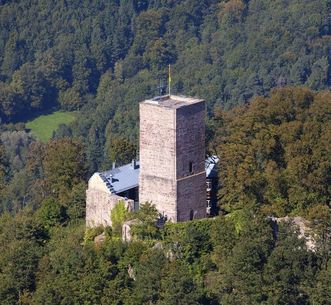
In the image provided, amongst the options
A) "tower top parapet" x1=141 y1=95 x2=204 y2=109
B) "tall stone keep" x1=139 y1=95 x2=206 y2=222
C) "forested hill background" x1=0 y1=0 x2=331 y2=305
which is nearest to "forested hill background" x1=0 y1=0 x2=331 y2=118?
"forested hill background" x1=0 y1=0 x2=331 y2=305

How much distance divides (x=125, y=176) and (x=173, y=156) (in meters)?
3.77

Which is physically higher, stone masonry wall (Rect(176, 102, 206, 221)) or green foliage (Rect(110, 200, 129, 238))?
stone masonry wall (Rect(176, 102, 206, 221))

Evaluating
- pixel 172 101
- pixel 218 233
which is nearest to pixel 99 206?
pixel 172 101

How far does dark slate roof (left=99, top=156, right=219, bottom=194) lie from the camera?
61781 mm

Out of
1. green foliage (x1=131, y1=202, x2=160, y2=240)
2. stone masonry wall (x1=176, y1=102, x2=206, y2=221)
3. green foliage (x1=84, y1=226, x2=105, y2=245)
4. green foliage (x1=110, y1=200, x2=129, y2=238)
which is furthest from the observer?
green foliage (x1=84, y1=226, x2=105, y2=245)

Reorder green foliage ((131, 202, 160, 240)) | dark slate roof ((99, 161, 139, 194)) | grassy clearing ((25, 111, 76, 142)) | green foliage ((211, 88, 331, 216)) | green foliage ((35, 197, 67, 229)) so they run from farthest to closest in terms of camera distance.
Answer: grassy clearing ((25, 111, 76, 142)) → green foliage ((35, 197, 67, 229)) → dark slate roof ((99, 161, 139, 194)) → green foliage ((211, 88, 331, 216)) → green foliage ((131, 202, 160, 240))

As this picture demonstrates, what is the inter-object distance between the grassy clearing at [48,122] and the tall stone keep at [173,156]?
6364 centimetres

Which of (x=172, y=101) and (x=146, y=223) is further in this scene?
(x=172, y=101)

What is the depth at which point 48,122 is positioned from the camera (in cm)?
12875

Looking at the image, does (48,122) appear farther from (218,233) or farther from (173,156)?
(218,233)

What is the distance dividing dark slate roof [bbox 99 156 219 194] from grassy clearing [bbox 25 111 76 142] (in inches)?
2391

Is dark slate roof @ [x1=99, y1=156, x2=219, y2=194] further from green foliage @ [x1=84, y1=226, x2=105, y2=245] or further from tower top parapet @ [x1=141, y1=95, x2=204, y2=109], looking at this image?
tower top parapet @ [x1=141, y1=95, x2=204, y2=109]

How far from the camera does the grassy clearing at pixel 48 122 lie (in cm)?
12525

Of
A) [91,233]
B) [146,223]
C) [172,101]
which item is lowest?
[146,223]
